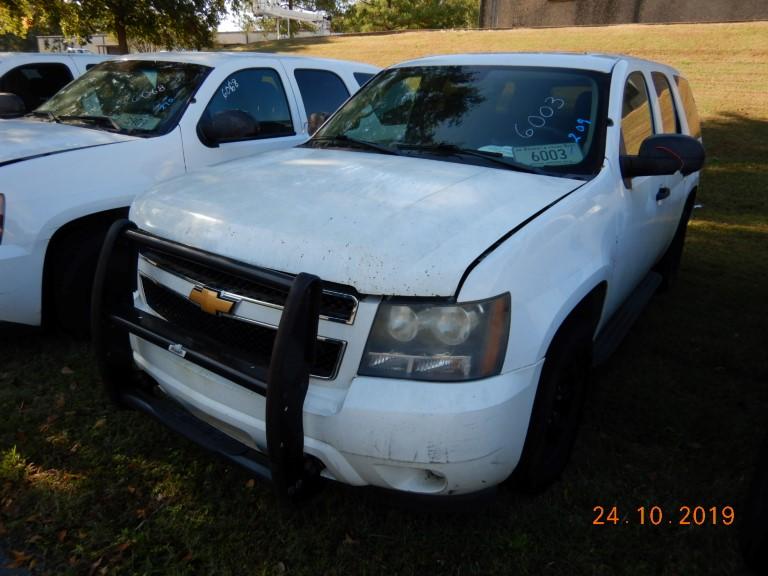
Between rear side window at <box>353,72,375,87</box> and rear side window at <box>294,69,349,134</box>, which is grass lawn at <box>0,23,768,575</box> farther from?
rear side window at <box>353,72,375,87</box>

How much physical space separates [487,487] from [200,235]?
1.37 meters

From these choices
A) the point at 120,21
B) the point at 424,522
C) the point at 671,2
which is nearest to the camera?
the point at 424,522

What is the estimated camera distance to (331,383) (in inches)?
79.2

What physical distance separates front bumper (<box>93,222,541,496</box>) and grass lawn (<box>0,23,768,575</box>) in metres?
0.19

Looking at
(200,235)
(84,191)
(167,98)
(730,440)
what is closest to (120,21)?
(167,98)

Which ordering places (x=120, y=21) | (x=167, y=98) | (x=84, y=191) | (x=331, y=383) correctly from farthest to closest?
(x=120, y=21) < (x=167, y=98) < (x=84, y=191) < (x=331, y=383)

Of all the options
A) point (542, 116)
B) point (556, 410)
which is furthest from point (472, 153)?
point (556, 410)

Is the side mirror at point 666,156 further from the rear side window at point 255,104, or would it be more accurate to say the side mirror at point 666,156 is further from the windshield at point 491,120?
the rear side window at point 255,104

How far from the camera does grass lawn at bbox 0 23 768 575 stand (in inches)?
91.8

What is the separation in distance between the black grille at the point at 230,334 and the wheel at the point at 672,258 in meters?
3.78

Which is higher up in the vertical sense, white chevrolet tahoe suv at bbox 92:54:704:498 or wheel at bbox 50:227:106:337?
white chevrolet tahoe suv at bbox 92:54:704:498

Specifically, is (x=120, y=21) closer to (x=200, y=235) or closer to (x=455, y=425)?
(x=200, y=235)

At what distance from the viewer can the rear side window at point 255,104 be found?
4.45 m

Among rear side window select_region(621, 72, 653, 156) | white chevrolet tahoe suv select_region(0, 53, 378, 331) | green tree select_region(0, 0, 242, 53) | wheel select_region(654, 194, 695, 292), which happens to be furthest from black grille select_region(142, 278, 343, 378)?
green tree select_region(0, 0, 242, 53)
